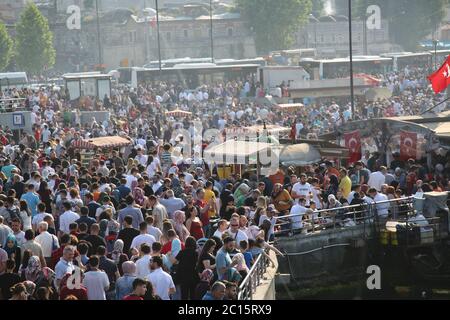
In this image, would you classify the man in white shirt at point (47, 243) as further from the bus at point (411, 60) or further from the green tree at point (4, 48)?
the green tree at point (4, 48)

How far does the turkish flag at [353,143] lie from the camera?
24.9 m

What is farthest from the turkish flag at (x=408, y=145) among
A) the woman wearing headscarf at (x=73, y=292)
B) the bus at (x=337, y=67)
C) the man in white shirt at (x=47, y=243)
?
the bus at (x=337, y=67)

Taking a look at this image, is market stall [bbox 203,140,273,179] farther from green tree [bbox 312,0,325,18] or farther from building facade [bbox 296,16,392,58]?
green tree [bbox 312,0,325,18]

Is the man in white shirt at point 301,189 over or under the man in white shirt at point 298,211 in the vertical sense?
over

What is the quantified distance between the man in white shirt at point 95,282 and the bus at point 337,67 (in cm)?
4742

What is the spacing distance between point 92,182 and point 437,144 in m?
7.07

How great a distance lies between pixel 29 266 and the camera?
1347 centimetres

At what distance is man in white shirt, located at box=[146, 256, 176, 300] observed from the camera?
1252cm

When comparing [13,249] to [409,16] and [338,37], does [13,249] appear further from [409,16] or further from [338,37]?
[338,37]

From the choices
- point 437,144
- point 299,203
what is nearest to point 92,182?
point 299,203

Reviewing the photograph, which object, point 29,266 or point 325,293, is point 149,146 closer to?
point 325,293

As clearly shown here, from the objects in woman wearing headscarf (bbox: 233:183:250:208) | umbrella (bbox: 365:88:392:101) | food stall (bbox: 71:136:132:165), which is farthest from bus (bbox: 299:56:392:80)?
woman wearing headscarf (bbox: 233:183:250:208)

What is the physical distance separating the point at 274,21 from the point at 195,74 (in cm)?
4164

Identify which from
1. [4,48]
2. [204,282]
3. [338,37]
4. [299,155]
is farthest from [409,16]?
[204,282]
